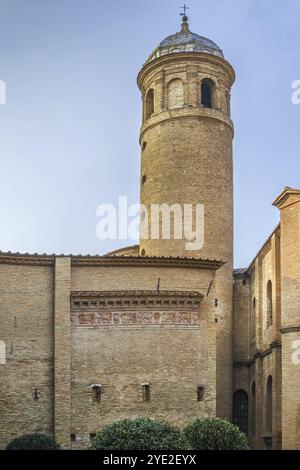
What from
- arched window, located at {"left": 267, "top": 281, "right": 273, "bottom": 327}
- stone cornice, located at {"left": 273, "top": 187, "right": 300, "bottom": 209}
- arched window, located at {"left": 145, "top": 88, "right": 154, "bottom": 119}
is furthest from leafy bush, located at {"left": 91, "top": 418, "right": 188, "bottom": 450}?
arched window, located at {"left": 145, "top": 88, "right": 154, "bottom": 119}

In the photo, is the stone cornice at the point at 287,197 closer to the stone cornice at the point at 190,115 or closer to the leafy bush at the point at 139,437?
the stone cornice at the point at 190,115

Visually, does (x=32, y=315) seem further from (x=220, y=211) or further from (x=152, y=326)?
(x=220, y=211)

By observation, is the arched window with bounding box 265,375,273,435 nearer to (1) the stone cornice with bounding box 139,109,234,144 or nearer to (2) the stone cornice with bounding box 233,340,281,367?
(2) the stone cornice with bounding box 233,340,281,367

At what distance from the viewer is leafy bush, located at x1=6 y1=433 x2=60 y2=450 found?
26328mm

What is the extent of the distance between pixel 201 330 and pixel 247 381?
700cm

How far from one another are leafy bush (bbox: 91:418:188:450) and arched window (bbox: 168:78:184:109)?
17.4 m

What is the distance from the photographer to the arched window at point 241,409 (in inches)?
1395

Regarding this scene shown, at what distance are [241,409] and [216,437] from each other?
11.3 meters

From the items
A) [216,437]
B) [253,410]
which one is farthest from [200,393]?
[253,410]

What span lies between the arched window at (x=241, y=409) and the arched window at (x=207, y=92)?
1171 centimetres

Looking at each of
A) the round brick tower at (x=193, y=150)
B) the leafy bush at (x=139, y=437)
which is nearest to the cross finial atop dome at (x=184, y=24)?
the round brick tower at (x=193, y=150)

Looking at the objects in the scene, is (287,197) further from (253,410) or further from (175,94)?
(175,94)

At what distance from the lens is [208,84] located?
126ft
